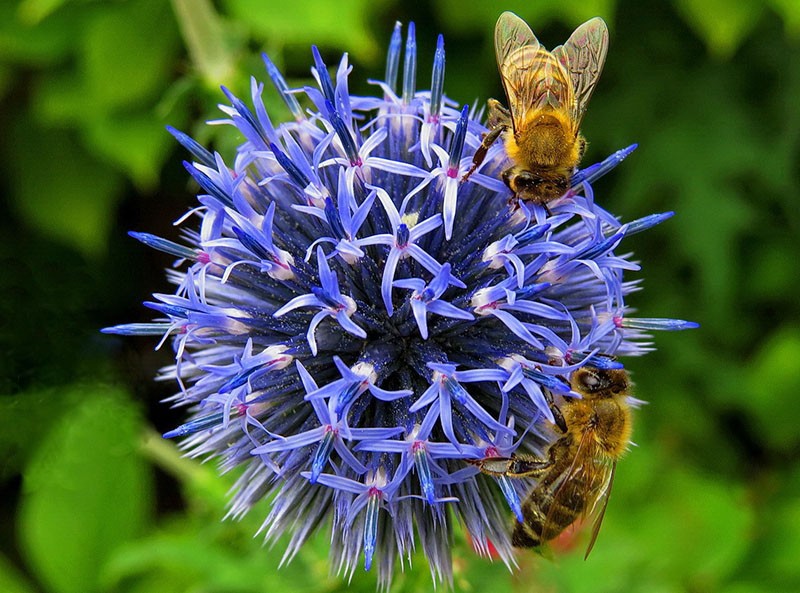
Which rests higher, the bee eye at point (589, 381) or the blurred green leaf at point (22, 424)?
the bee eye at point (589, 381)

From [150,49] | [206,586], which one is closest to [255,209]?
[206,586]

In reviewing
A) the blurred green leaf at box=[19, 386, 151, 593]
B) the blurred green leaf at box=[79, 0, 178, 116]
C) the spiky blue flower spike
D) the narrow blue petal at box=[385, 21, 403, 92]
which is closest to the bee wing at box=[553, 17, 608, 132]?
the spiky blue flower spike

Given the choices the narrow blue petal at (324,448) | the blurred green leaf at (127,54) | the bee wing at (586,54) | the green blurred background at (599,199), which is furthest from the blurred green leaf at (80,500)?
the bee wing at (586,54)

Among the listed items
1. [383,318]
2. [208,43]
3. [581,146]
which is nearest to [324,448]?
[383,318]

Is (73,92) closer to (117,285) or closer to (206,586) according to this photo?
(117,285)

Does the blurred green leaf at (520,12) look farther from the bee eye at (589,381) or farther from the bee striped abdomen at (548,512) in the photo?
the bee striped abdomen at (548,512)

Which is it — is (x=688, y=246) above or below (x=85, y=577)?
above
